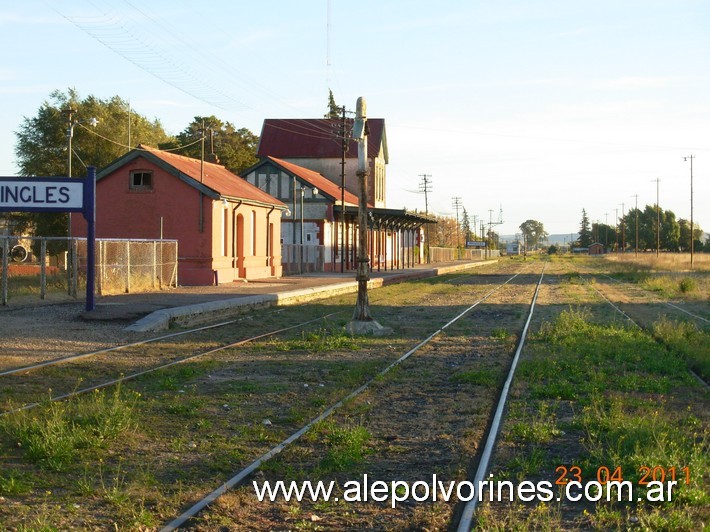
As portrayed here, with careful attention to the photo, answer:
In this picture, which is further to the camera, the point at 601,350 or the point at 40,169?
the point at 40,169

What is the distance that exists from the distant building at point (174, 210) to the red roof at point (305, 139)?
110 feet

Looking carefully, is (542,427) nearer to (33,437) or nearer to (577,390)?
(577,390)

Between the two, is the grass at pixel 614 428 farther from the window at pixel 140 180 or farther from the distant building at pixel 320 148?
→ the distant building at pixel 320 148

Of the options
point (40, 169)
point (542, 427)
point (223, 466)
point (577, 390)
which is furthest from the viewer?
point (40, 169)

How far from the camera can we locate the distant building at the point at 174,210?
34625 mm

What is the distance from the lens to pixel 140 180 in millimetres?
35531

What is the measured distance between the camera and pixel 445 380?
12.5m

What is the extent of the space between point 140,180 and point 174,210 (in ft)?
6.68

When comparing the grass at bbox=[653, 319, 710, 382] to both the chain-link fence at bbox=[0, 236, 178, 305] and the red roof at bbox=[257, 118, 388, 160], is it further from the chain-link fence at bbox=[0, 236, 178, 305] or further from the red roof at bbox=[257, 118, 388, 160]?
the red roof at bbox=[257, 118, 388, 160]

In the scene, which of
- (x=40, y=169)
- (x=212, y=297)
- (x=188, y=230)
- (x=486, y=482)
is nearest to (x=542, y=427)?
(x=486, y=482)

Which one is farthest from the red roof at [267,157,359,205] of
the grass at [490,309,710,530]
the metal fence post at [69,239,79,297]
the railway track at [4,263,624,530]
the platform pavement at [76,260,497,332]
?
the grass at [490,309,710,530]

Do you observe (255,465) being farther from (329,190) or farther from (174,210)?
(329,190)

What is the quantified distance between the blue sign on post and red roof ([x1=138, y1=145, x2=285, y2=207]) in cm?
1336

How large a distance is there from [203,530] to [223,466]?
170 centimetres
